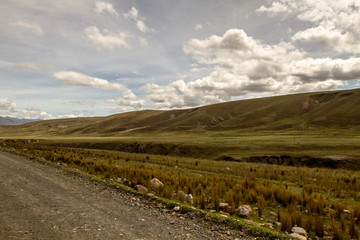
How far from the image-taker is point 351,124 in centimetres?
10725

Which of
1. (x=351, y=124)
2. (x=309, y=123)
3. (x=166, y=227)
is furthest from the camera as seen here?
(x=309, y=123)

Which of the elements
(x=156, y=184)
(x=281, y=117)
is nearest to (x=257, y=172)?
(x=156, y=184)

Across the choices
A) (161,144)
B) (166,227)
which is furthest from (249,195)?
(161,144)

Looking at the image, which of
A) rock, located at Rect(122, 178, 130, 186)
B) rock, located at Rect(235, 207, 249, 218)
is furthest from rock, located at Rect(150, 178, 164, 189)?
rock, located at Rect(235, 207, 249, 218)

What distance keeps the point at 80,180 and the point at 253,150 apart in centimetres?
3447

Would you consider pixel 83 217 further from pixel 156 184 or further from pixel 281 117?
pixel 281 117

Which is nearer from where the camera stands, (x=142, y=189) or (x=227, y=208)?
(x=227, y=208)

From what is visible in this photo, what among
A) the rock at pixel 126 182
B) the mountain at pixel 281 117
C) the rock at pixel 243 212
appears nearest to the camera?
the rock at pixel 243 212

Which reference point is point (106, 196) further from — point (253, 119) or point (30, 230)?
point (253, 119)

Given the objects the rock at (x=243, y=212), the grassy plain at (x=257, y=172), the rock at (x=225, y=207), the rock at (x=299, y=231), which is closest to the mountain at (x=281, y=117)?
the grassy plain at (x=257, y=172)

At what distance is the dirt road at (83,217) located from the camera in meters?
6.88

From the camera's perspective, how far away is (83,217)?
8.16 meters

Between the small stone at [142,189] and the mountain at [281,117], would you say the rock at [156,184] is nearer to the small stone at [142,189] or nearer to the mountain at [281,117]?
the small stone at [142,189]

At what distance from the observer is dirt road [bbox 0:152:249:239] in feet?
22.6
